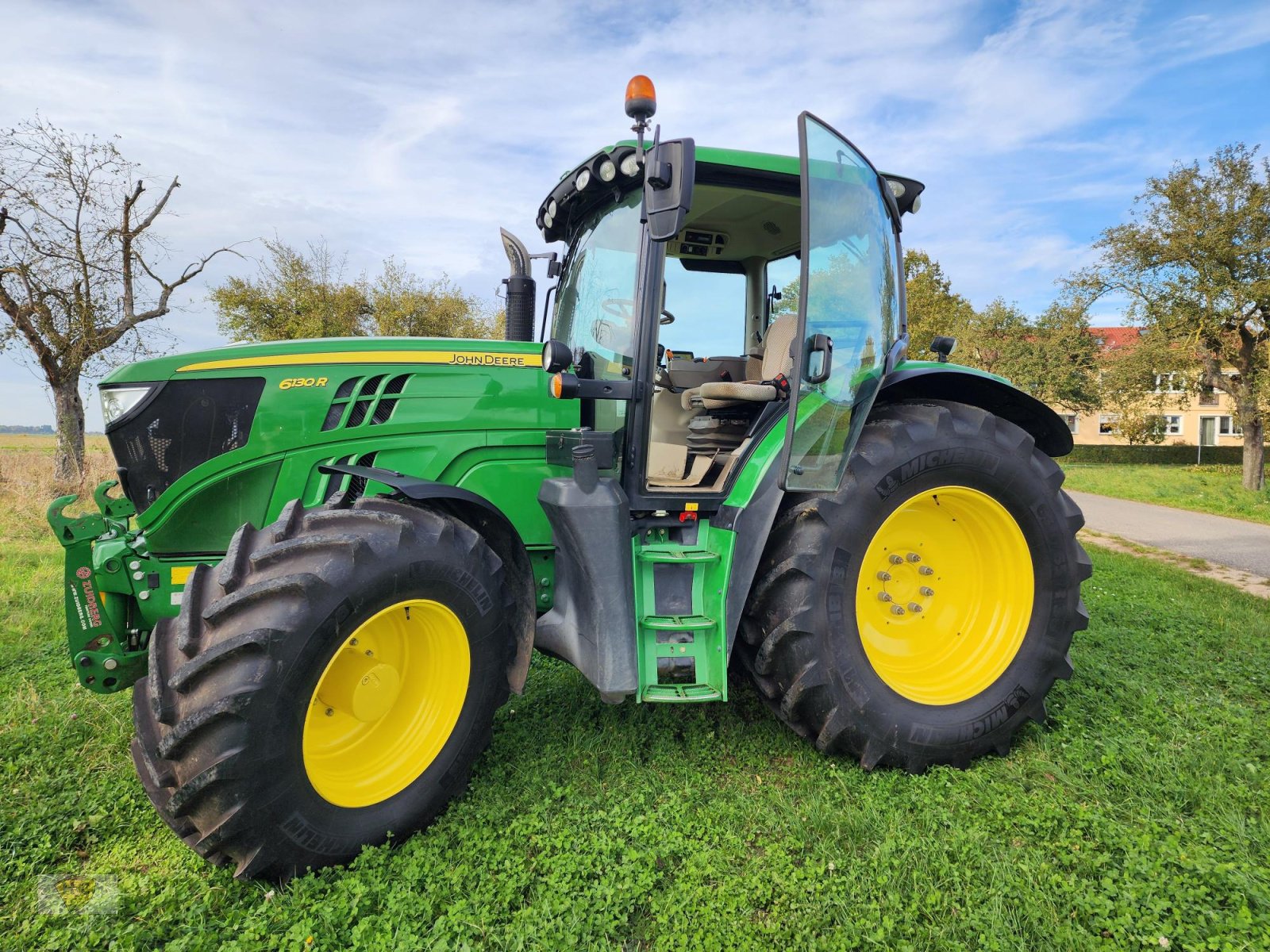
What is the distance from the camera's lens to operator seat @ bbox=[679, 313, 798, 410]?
124 inches

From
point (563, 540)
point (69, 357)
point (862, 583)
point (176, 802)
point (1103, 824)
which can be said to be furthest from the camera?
point (69, 357)

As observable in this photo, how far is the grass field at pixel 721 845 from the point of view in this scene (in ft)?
6.55

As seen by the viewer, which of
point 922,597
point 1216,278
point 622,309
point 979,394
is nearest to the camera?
point 622,309

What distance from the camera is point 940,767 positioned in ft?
9.32

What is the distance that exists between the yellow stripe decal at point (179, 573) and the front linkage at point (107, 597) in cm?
2

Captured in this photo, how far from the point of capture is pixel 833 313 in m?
2.90

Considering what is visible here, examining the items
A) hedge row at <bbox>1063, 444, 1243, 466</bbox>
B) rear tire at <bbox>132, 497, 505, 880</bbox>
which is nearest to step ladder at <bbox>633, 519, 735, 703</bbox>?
rear tire at <bbox>132, 497, 505, 880</bbox>

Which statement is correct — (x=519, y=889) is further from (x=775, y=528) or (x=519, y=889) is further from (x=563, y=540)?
(x=775, y=528)

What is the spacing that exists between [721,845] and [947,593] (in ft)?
5.24

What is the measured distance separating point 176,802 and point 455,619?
910mm

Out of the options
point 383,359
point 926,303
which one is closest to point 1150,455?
point 926,303

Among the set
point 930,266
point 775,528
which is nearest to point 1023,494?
point 775,528

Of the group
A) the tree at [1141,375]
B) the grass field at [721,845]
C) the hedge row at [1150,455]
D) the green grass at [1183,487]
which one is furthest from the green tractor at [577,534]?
the hedge row at [1150,455]

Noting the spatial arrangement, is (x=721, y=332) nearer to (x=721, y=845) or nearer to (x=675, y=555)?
(x=675, y=555)
